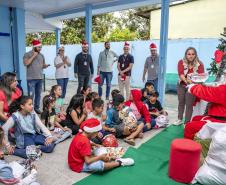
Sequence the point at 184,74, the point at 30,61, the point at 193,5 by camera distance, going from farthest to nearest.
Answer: the point at 193,5
the point at 30,61
the point at 184,74

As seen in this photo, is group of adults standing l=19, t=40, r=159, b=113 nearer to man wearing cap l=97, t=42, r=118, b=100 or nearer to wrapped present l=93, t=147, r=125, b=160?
man wearing cap l=97, t=42, r=118, b=100

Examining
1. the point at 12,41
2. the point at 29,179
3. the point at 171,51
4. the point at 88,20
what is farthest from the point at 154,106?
the point at 171,51

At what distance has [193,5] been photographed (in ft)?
43.0

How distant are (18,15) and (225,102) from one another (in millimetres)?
7034

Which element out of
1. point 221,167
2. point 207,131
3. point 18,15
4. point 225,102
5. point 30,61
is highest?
point 18,15

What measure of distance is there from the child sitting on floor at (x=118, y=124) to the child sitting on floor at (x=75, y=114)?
19.3 inches

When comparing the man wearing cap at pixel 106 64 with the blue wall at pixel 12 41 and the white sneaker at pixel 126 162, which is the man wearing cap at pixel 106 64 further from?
the white sneaker at pixel 126 162

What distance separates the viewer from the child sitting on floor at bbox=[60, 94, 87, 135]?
14.5 feet

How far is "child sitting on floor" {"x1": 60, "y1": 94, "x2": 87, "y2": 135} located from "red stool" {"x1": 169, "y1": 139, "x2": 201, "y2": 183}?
6.44 ft

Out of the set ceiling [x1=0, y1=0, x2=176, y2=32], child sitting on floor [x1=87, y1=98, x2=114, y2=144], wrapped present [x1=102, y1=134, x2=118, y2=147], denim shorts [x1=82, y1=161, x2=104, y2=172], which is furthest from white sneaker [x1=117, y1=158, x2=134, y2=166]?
ceiling [x1=0, y1=0, x2=176, y2=32]

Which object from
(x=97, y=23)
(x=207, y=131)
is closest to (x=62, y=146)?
(x=207, y=131)

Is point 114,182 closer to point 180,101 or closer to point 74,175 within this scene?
point 74,175

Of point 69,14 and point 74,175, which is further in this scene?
point 69,14

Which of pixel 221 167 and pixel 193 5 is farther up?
pixel 193 5
